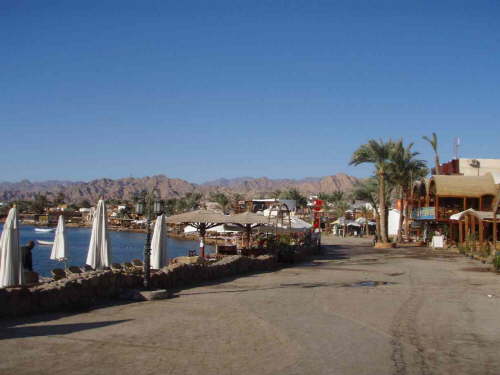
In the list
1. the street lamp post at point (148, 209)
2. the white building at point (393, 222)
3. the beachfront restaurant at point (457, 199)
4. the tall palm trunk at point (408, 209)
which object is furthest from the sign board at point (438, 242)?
the white building at point (393, 222)

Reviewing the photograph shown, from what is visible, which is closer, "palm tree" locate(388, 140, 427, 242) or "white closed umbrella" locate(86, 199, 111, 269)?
"white closed umbrella" locate(86, 199, 111, 269)

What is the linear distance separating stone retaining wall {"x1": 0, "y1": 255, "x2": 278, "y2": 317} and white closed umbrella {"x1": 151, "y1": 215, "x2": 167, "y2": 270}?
168 centimetres

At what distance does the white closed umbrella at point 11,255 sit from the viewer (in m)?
13.2

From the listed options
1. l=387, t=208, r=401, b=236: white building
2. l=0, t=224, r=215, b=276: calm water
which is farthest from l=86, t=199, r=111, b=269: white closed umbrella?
l=387, t=208, r=401, b=236: white building

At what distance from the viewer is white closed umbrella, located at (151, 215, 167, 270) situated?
18344mm

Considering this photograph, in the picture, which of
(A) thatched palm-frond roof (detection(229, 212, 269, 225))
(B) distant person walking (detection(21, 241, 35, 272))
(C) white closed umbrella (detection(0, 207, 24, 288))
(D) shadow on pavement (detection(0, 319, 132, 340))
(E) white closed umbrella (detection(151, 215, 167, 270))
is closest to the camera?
(D) shadow on pavement (detection(0, 319, 132, 340))

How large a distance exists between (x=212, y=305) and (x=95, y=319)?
2961mm

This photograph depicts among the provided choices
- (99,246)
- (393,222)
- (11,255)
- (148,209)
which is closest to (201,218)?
(99,246)

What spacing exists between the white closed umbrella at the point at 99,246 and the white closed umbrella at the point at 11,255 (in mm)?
3726

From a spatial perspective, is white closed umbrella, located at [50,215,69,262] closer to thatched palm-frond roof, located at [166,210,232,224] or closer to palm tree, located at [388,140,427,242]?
thatched palm-frond roof, located at [166,210,232,224]

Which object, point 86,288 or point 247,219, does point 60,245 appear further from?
point 86,288

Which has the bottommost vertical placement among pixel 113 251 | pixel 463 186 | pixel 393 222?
pixel 113 251

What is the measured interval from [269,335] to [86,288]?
482 cm

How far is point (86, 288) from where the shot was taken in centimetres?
1202
